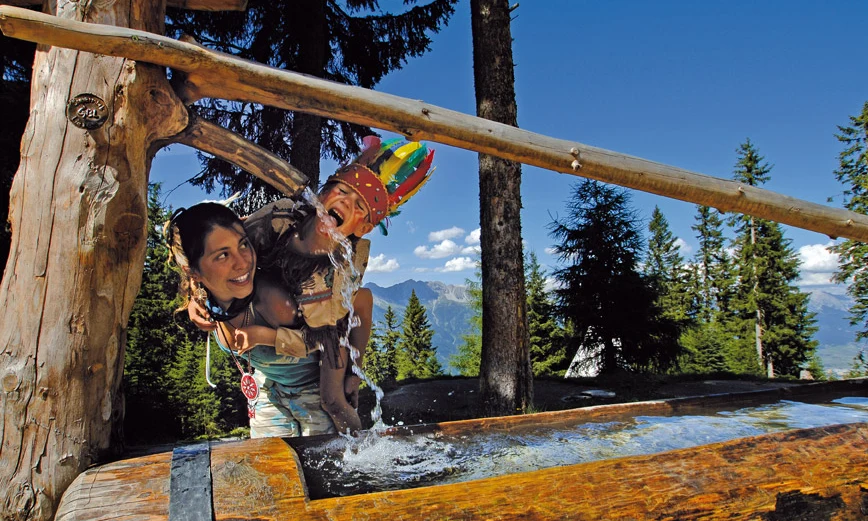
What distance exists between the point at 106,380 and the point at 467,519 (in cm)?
140

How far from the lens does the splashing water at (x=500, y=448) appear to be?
206 centimetres

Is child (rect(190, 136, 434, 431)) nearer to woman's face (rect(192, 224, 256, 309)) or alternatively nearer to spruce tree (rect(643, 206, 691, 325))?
woman's face (rect(192, 224, 256, 309))

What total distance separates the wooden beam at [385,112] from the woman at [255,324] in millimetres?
739

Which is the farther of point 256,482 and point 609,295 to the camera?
point 609,295

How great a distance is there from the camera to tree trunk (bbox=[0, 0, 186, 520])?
5.66 ft

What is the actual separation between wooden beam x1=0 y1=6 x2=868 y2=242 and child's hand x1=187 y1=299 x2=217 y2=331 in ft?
3.54

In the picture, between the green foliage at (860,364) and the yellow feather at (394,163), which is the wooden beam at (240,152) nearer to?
the yellow feather at (394,163)

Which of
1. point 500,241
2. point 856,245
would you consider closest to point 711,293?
point 856,245

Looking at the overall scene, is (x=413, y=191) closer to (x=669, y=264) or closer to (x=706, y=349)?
(x=706, y=349)

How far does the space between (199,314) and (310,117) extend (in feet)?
13.4

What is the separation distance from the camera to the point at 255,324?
9.39 feet

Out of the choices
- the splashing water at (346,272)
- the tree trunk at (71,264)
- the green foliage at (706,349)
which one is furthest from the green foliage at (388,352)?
the tree trunk at (71,264)

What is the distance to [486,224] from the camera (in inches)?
221

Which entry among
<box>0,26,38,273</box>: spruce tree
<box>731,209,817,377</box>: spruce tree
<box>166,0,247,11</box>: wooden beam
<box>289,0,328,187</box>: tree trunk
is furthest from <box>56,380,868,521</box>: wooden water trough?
<box>731,209,817,377</box>: spruce tree
